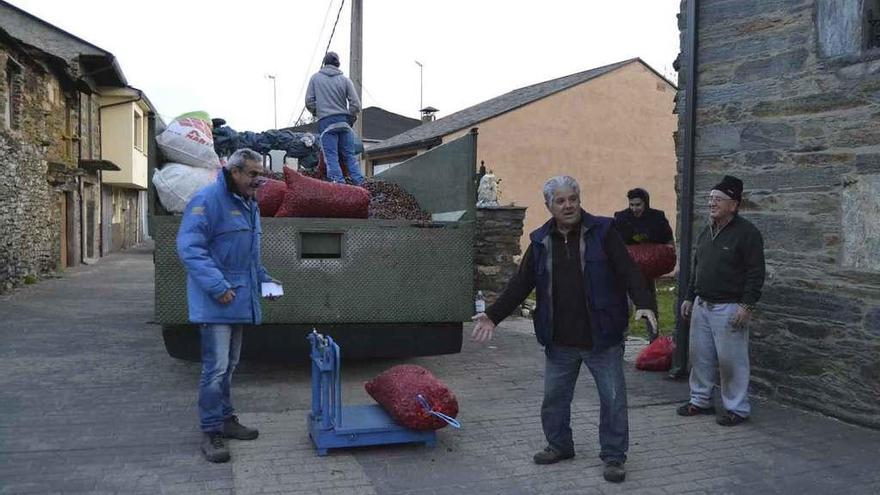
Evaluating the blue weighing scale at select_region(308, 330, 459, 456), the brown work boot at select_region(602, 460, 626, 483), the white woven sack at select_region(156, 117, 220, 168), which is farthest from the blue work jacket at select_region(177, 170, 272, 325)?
the white woven sack at select_region(156, 117, 220, 168)

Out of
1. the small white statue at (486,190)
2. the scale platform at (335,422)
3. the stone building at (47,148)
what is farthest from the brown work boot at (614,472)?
the stone building at (47,148)

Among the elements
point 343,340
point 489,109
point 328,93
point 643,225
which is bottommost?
point 343,340

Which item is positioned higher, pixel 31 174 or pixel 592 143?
pixel 592 143

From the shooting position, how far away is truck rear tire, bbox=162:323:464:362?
5.72 metres

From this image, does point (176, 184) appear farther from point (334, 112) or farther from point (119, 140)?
point (119, 140)

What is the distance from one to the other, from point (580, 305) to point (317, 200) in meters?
2.58

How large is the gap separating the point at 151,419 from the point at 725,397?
13.1 feet

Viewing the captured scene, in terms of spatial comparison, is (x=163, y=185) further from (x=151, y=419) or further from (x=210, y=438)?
(x=210, y=438)

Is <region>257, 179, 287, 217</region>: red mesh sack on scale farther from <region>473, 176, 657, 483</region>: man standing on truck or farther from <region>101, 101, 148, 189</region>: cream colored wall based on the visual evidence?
<region>101, 101, 148, 189</region>: cream colored wall

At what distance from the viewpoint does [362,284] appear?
5.83 m

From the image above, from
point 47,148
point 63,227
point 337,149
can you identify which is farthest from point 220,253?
point 63,227

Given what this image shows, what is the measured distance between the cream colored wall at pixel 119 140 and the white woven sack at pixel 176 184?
21395 mm

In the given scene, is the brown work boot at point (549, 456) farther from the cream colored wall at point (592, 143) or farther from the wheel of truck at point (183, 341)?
the cream colored wall at point (592, 143)

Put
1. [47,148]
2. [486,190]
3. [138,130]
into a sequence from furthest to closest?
1. [138,130]
2. [47,148]
3. [486,190]
